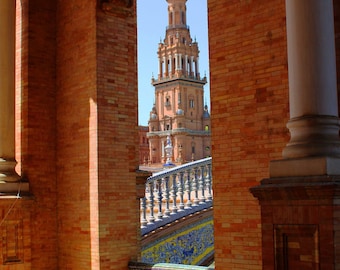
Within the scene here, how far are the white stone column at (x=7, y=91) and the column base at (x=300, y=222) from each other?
5000mm

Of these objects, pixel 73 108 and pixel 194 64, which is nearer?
pixel 73 108

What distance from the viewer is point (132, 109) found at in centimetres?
985

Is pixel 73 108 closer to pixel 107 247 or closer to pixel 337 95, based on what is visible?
pixel 107 247

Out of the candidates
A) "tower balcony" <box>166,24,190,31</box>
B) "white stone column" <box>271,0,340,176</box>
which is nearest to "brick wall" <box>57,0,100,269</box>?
"white stone column" <box>271,0,340,176</box>

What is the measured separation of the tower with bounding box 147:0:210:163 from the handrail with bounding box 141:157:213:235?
196ft

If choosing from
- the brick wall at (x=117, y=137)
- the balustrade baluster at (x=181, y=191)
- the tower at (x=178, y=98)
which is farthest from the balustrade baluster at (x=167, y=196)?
the tower at (x=178, y=98)

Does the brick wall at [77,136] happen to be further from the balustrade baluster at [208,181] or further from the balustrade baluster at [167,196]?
the balustrade baluster at [208,181]

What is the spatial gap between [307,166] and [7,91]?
225 inches

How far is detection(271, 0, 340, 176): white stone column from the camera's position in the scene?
5758 millimetres

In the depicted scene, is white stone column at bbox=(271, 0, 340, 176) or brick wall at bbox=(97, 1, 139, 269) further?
brick wall at bbox=(97, 1, 139, 269)

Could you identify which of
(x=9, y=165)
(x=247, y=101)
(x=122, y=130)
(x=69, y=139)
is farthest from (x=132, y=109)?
(x=247, y=101)

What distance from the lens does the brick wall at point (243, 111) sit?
704 cm

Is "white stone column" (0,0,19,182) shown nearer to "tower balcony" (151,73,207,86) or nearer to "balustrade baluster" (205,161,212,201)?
"balustrade baluster" (205,161,212,201)

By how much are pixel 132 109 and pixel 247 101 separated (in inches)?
116
